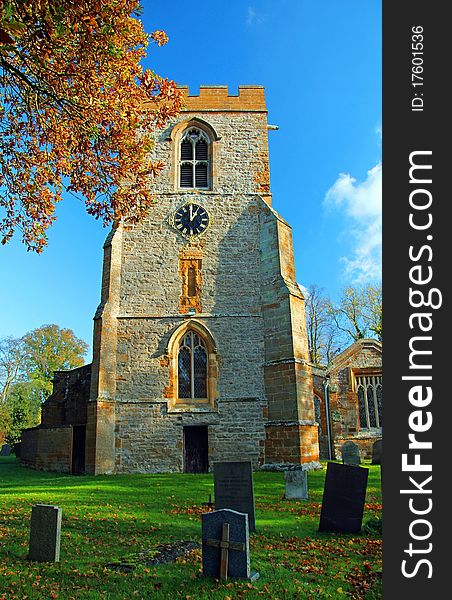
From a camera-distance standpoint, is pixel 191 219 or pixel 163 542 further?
pixel 191 219

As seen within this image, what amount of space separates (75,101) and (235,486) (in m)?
6.34

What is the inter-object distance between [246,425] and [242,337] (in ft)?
10.0

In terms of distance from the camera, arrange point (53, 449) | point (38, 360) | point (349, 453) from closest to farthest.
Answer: point (349, 453)
point (53, 449)
point (38, 360)

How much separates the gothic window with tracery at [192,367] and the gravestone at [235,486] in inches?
362

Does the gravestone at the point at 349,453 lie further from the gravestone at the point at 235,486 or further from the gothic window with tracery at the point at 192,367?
the gravestone at the point at 235,486

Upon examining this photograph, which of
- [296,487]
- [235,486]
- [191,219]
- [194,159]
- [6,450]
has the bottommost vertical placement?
[6,450]

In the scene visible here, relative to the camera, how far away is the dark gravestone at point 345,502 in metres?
7.20

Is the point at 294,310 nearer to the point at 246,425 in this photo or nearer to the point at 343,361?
the point at 246,425

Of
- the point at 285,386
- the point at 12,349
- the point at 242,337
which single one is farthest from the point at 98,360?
the point at 12,349

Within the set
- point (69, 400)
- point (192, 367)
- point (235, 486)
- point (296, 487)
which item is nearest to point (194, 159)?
point (192, 367)

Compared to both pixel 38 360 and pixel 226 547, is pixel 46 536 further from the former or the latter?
pixel 38 360

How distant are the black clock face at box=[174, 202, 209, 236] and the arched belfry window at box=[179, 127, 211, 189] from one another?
1341 millimetres

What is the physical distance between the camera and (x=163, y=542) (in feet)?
21.2

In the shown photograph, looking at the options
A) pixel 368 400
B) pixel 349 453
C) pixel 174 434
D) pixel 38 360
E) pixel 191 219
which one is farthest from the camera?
pixel 38 360
